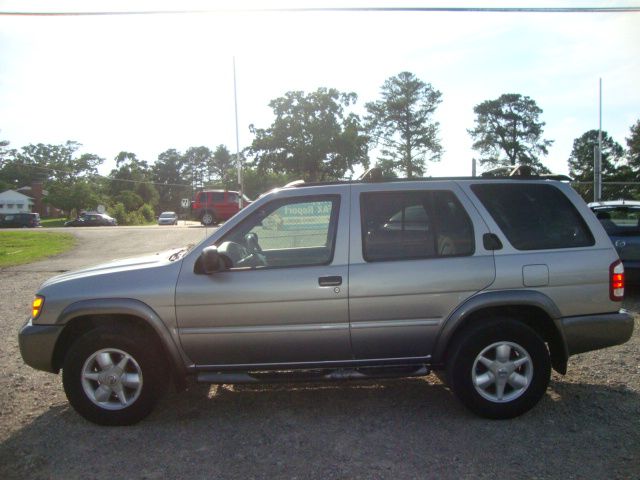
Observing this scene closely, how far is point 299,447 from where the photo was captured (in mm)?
3744

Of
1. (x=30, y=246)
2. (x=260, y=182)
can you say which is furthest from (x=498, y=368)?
(x=260, y=182)

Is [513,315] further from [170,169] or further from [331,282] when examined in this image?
[170,169]

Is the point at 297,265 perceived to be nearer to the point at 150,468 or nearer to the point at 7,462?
the point at 150,468

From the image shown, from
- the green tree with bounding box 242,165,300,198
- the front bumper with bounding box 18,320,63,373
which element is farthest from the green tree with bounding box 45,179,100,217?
the front bumper with bounding box 18,320,63,373

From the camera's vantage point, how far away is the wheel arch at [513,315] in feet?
13.1

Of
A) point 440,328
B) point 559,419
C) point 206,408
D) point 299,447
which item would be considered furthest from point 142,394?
point 559,419

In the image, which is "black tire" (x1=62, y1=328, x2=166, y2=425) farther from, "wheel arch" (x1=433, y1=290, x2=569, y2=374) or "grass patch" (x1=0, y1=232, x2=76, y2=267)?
"grass patch" (x1=0, y1=232, x2=76, y2=267)

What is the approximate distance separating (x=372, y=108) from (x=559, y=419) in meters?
58.7

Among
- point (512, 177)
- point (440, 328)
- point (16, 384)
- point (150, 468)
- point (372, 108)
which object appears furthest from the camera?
point (372, 108)

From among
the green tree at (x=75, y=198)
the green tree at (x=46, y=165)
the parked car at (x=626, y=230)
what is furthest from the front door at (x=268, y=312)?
the green tree at (x=46, y=165)

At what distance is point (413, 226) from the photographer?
4191 mm

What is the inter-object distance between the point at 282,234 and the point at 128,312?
1.45 m

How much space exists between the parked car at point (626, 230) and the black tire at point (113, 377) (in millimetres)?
6740

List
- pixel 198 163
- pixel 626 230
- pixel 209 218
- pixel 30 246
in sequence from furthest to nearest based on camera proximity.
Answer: pixel 198 163 < pixel 209 218 < pixel 30 246 < pixel 626 230
